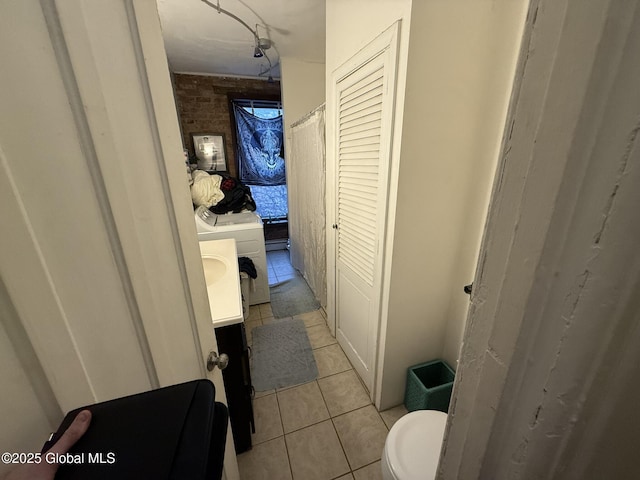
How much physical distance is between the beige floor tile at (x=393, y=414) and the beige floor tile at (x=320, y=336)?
66 cm

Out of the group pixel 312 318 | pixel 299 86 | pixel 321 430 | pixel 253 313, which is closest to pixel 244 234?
pixel 253 313

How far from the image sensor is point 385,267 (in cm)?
128

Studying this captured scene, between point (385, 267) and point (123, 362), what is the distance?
1064 mm

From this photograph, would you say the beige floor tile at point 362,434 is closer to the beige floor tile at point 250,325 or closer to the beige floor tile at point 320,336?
the beige floor tile at point 320,336

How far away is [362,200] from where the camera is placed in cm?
144

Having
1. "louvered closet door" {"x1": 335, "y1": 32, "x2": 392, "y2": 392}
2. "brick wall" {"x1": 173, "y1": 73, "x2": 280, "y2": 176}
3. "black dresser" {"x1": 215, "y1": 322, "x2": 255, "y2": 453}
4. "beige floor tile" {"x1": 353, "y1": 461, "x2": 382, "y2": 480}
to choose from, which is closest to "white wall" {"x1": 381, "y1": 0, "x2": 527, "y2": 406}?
"louvered closet door" {"x1": 335, "y1": 32, "x2": 392, "y2": 392}

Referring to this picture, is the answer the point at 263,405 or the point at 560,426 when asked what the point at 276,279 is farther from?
the point at 560,426

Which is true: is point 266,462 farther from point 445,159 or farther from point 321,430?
point 445,159

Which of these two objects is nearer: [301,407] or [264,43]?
[301,407]

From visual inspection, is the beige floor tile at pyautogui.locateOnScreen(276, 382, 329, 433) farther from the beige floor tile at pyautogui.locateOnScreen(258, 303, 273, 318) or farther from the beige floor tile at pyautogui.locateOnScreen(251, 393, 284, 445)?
the beige floor tile at pyautogui.locateOnScreen(258, 303, 273, 318)

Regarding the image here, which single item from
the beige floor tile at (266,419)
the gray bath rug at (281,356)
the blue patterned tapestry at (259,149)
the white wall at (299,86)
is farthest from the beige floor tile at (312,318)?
the blue patterned tapestry at (259,149)

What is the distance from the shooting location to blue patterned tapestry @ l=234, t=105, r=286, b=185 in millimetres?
3518

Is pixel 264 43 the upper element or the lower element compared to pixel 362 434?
upper

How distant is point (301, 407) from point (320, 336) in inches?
25.3
